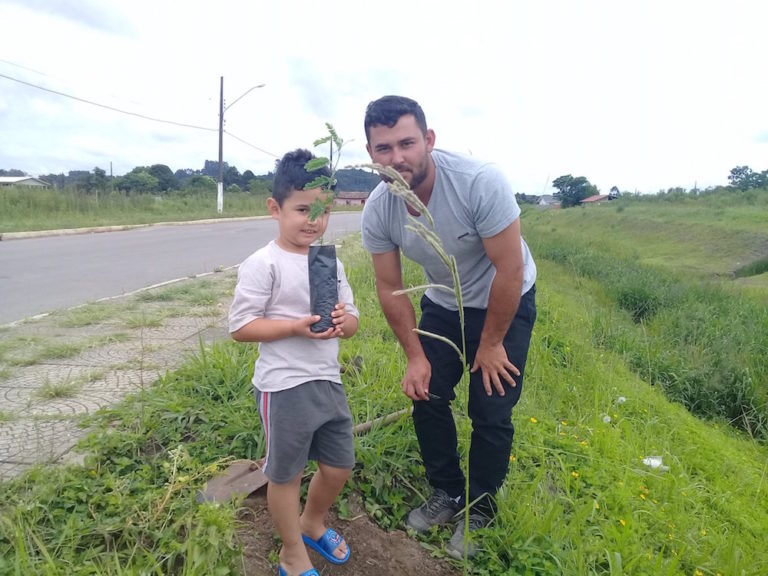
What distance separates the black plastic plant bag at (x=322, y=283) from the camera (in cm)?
170

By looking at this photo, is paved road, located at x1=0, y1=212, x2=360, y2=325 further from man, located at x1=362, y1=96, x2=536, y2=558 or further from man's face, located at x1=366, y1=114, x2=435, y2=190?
man's face, located at x1=366, y1=114, x2=435, y2=190

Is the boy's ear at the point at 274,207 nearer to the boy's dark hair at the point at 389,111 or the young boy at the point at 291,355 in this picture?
the young boy at the point at 291,355

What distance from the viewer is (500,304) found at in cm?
208

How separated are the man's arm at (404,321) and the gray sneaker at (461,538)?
1.79ft

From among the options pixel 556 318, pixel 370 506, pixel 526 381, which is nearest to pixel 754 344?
pixel 556 318

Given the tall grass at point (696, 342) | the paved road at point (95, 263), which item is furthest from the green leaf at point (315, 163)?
the tall grass at point (696, 342)

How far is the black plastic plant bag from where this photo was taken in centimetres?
170

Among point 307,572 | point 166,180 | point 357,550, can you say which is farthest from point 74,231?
point 166,180

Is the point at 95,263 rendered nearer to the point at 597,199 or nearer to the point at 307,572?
the point at 307,572

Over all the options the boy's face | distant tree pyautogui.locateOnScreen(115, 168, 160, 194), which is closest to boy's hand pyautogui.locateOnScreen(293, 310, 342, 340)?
the boy's face

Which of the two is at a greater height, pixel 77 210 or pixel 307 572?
pixel 77 210

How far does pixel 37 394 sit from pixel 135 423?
Result: 84cm

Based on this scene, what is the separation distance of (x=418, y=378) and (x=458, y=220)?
682 mm

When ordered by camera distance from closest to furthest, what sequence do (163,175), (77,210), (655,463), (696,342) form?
(655,463) < (696,342) < (77,210) < (163,175)
